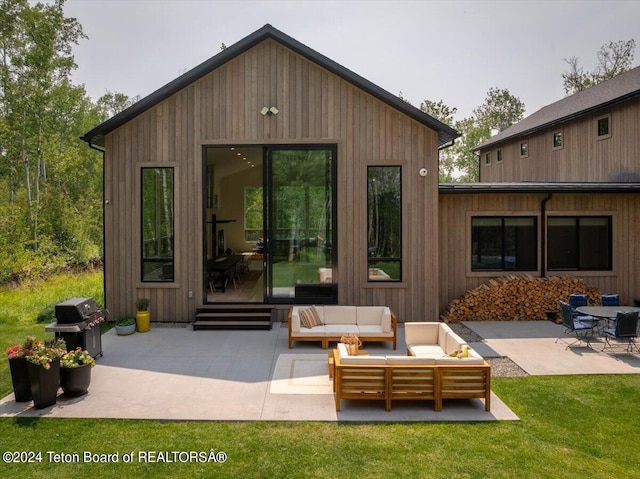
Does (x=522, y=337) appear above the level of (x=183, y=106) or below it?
below

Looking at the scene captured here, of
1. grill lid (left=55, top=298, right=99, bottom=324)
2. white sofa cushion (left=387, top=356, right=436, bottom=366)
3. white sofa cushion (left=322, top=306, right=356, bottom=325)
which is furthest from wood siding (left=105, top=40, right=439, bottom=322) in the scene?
white sofa cushion (left=387, top=356, right=436, bottom=366)

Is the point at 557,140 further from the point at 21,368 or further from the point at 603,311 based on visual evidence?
the point at 21,368

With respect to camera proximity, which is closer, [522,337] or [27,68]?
[522,337]

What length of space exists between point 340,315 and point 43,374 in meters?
5.16

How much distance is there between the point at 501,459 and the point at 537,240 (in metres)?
8.15

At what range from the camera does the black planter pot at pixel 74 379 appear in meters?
6.02

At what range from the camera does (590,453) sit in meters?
4.68

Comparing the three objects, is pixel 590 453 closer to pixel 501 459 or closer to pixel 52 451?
pixel 501 459

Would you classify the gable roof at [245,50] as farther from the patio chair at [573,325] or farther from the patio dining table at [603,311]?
the patio dining table at [603,311]

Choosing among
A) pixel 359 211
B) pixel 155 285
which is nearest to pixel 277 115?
pixel 359 211

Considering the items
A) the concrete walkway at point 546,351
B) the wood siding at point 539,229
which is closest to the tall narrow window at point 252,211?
the wood siding at point 539,229

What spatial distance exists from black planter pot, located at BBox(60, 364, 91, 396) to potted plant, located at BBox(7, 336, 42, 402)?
42 centimetres

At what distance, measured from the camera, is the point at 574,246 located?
11.5 meters

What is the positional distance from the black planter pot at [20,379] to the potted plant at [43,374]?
0.14 m
